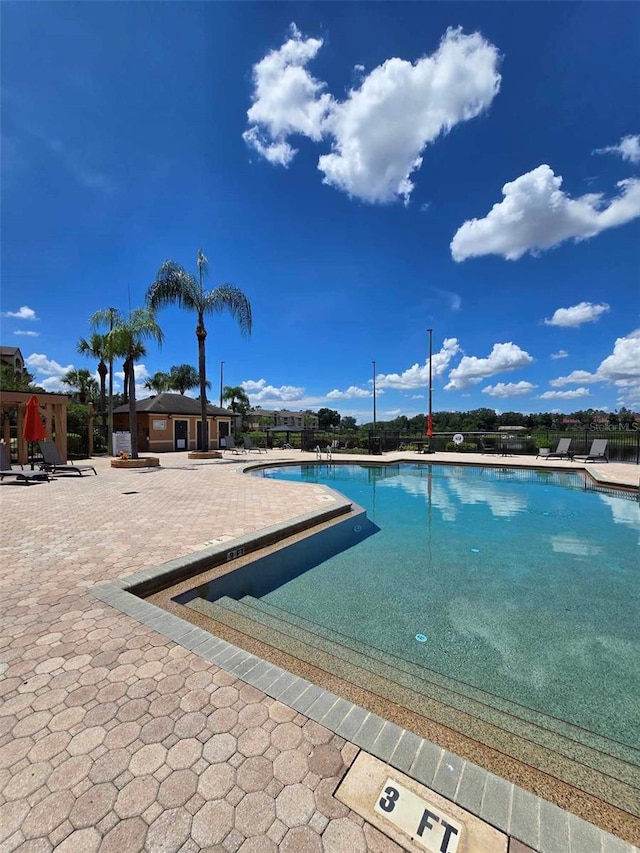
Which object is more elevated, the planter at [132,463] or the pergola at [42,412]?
the pergola at [42,412]

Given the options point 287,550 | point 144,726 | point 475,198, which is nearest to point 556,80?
point 475,198

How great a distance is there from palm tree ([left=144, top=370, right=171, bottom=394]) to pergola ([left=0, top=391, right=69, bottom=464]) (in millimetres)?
28350

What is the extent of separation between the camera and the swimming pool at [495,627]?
219 centimetres

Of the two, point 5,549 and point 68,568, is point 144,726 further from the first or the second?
point 5,549

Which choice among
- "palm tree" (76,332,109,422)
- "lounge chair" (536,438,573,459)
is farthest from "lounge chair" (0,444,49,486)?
"lounge chair" (536,438,573,459)

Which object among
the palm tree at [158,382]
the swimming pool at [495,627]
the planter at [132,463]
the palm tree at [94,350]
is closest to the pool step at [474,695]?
the swimming pool at [495,627]

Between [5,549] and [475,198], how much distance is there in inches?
635

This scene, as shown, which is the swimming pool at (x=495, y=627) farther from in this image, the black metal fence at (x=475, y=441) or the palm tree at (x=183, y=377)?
the palm tree at (x=183, y=377)

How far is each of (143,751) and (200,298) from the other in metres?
17.3

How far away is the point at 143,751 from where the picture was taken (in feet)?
5.52

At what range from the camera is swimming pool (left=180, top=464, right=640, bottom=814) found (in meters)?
2.19

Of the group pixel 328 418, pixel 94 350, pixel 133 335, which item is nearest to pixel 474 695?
pixel 133 335

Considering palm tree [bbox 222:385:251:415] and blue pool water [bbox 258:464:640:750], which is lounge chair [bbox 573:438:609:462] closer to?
blue pool water [bbox 258:464:640:750]

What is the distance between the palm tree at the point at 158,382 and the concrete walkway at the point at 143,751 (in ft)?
137
